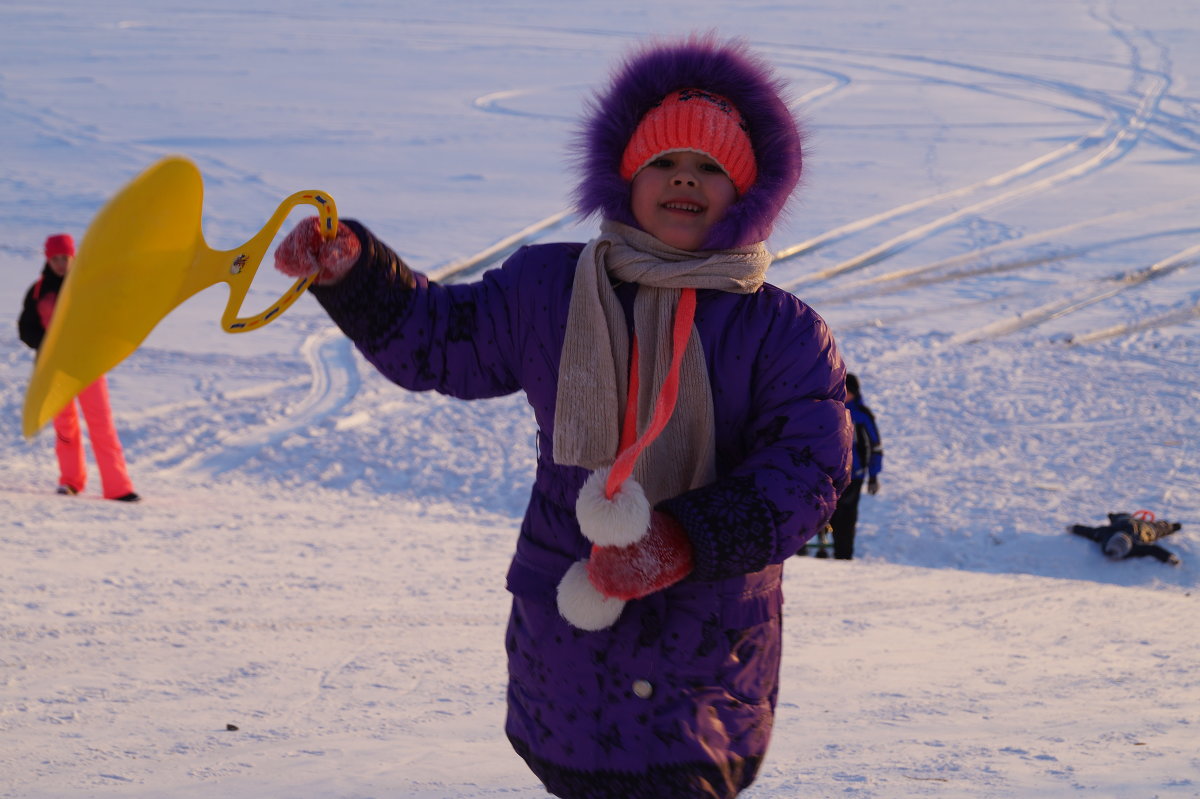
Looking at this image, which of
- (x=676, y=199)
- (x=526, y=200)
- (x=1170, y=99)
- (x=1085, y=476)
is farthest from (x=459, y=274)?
(x=1170, y=99)

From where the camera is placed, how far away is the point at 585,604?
1646mm

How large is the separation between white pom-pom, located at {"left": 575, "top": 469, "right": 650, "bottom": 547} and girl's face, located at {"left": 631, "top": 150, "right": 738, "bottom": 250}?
0.40 m

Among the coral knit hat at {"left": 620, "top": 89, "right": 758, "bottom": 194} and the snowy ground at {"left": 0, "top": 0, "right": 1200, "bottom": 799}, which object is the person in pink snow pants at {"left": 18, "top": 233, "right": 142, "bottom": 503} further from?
the coral knit hat at {"left": 620, "top": 89, "right": 758, "bottom": 194}

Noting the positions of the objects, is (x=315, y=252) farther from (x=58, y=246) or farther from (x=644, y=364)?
→ (x=58, y=246)

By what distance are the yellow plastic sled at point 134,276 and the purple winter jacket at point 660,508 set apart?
0.14 m

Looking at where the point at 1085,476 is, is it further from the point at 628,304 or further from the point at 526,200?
the point at 526,200

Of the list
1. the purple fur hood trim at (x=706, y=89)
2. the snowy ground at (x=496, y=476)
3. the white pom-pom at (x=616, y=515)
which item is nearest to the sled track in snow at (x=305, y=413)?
the snowy ground at (x=496, y=476)

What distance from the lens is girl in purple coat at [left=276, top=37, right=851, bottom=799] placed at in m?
1.67

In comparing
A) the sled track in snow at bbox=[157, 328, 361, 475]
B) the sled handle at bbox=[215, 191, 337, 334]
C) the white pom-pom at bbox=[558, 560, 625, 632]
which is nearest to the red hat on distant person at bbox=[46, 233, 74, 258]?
the sled track in snow at bbox=[157, 328, 361, 475]

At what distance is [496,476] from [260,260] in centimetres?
472

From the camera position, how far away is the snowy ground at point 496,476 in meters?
2.85

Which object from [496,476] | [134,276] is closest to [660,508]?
[134,276]

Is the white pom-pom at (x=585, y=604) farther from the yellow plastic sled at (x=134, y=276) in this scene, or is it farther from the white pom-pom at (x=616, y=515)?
the yellow plastic sled at (x=134, y=276)

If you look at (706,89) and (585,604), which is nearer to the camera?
(585,604)
